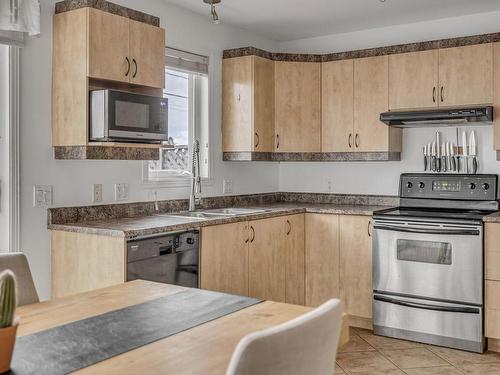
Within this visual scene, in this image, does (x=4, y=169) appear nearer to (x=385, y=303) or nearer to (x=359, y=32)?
(x=385, y=303)

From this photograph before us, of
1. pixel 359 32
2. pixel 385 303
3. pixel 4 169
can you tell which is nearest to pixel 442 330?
pixel 385 303

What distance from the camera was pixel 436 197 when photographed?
4484mm

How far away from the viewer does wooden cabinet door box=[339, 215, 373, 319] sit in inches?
167

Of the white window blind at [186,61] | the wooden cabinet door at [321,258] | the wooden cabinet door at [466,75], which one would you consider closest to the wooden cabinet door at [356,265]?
the wooden cabinet door at [321,258]

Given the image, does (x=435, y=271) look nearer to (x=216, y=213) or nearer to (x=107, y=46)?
(x=216, y=213)

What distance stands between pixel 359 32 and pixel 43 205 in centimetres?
313

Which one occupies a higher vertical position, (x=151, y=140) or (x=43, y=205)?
(x=151, y=140)

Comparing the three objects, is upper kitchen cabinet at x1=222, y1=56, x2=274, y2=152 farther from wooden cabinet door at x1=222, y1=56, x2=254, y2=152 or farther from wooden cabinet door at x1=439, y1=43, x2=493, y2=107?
wooden cabinet door at x1=439, y1=43, x2=493, y2=107

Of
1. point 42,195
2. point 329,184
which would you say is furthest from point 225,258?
point 329,184

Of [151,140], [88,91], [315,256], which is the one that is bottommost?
[315,256]

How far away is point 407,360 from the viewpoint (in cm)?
360

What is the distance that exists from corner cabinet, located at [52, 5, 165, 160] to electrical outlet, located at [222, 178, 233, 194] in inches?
52.7

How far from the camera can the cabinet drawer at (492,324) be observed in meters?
3.70

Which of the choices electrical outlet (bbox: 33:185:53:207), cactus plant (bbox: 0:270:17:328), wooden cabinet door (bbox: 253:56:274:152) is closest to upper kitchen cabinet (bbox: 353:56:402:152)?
wooden cabinet door (bbox: 253:56:274:152)
